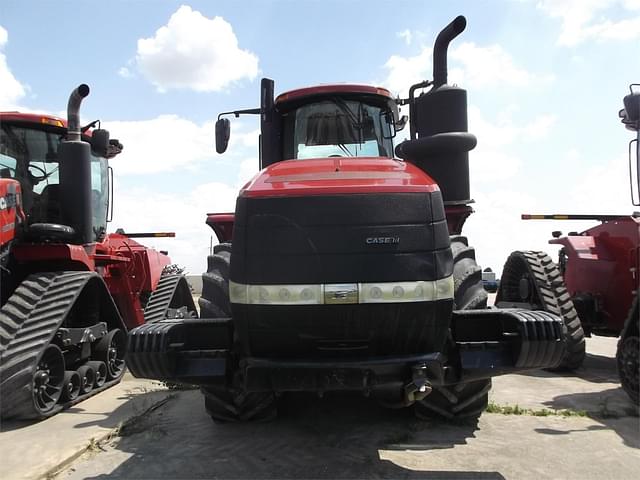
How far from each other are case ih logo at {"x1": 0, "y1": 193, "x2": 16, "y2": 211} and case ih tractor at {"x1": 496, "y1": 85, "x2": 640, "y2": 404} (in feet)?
19.6

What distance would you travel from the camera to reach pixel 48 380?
5.01 meters

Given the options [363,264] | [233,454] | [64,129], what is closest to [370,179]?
[363,264]

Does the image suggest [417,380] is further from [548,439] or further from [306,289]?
[548,439]

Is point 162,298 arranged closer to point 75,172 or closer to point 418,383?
point 75,172

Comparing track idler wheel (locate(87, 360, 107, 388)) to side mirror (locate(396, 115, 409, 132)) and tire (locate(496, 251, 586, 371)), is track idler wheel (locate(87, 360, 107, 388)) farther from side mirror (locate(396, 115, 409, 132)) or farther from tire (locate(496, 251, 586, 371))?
tire (locate(496, 251, 586, 371))

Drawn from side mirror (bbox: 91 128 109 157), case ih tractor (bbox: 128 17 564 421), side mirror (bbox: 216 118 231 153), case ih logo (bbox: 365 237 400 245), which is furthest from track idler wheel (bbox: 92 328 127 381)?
case ih logo (bbox: 365 237 400 245)

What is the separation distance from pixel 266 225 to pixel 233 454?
180 centimetres

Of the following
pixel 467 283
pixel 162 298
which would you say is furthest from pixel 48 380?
pixel 467 283

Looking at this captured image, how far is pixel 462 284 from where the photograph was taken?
12.2 feet

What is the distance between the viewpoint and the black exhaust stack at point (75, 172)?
566 cm

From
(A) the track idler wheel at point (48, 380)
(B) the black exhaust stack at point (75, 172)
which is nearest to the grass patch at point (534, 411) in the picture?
(A) the track idler wheel at point (48, 380)

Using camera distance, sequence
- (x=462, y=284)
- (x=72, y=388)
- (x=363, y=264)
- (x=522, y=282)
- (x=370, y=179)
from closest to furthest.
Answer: (x=363, y=264), (x=370, y=179), (x=462, y=284), (x=72, y=388), (x=522, y=282)

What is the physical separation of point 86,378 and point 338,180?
4.24 m

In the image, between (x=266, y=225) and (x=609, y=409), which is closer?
(x=266, y=225)
